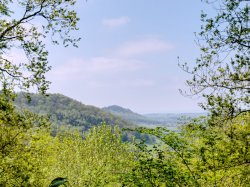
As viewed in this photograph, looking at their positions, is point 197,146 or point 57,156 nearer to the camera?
point 197,146

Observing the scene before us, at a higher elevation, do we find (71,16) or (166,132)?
(71,16)

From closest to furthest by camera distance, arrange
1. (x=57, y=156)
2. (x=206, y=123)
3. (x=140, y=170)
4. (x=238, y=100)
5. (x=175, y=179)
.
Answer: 1. (x=238, y=100)
2. (x=206, y=123)
3. (x=175, y=179)
4. (x=140, y=170)
5. (x=57, y=156)

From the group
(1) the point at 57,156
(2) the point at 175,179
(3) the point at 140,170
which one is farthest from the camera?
(1) the point at 57,156

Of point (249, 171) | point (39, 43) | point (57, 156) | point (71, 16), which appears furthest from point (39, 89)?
point (57, 156)

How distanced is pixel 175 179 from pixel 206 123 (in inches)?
113

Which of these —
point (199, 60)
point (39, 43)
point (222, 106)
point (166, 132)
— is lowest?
point (166, 132)

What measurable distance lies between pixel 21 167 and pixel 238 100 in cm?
1048

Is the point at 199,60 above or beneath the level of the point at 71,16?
beneath

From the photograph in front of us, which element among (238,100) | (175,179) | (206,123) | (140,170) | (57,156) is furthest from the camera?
(57,156)

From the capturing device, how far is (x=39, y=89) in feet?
49.5

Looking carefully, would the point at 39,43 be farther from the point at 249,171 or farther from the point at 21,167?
the point at 249,171

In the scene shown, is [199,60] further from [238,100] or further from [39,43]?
[39,43]

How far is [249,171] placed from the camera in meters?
12.3

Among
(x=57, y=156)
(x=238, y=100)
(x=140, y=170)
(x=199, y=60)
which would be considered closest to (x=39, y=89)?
(x=140, y=170)
